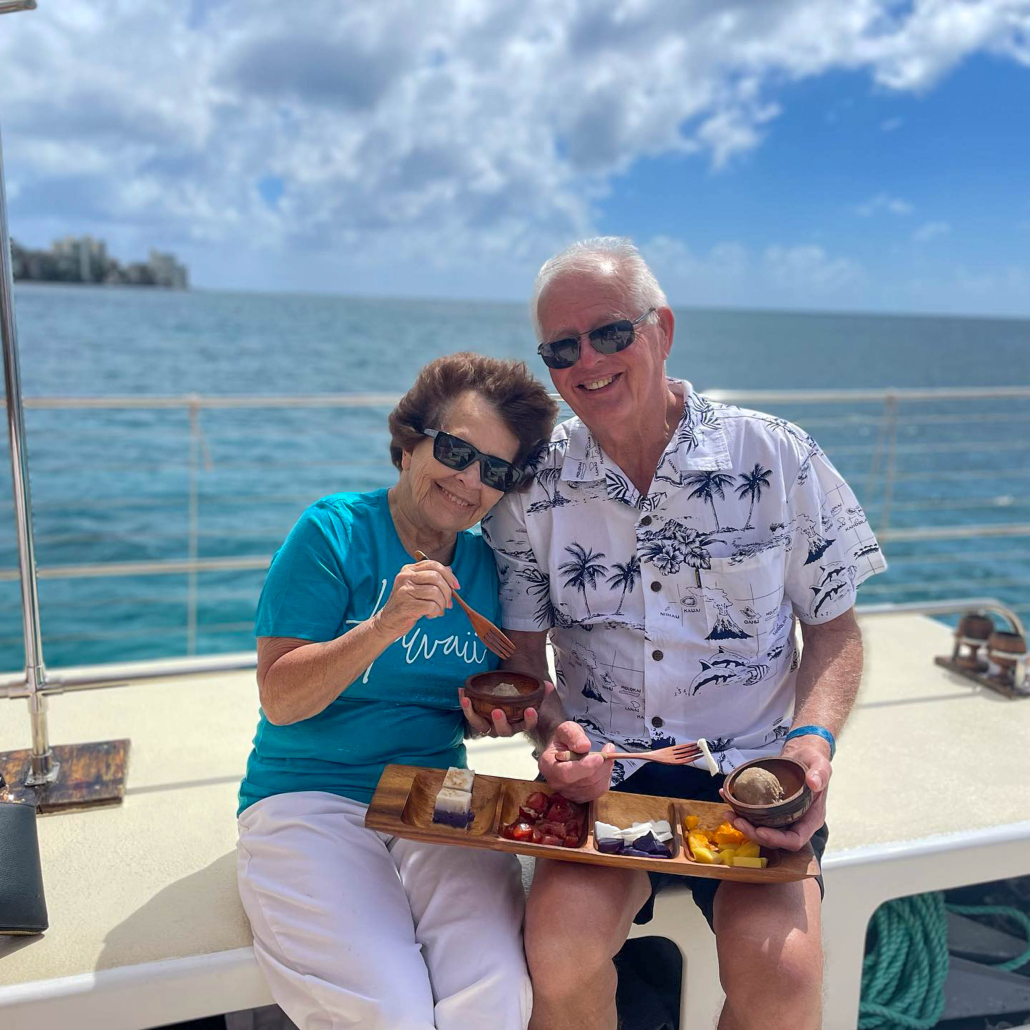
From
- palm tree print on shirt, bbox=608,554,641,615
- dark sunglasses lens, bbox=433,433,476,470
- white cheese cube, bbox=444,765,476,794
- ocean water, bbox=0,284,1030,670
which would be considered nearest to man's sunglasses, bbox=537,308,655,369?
dark sunglasses lens, bbox=433,433,476,470

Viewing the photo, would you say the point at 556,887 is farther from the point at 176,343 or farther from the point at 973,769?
the point at 176,343

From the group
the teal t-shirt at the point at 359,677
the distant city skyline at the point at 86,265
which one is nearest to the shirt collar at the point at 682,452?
the teal t-shirt at the point at 359,677

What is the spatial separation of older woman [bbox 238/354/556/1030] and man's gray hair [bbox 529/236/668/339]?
0.23m

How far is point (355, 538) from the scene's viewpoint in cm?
Answer: 164

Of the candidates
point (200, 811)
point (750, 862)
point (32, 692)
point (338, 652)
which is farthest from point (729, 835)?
point (32, 692)

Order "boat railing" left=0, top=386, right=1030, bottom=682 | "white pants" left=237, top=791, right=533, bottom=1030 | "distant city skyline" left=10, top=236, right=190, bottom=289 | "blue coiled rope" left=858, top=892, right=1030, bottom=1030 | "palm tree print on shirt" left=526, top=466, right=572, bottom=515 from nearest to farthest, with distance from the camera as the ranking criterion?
"white pants" left=237, top=791, right=533, bottom=1030, "palm tree print on shirt" left=526, top=466, right=572, bottom=515, "blue coiled rope" left=858, top=892, right=1030, bottom=1030, "boat railing" left=0, top=386, right=1030, bottom=682, "distant city skyline" left=10, top=236, right=190, bottom=289

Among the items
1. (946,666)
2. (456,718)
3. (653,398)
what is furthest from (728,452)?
(946,666)

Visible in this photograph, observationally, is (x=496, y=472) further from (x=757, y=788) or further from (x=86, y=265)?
(x=86, y=265)

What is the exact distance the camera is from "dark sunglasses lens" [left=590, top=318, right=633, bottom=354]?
1685mm

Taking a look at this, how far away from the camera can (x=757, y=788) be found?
1387 mm

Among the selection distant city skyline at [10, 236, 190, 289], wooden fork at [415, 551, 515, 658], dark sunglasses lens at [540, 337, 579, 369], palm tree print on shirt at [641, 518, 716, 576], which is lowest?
wooden fork at [415, 551, 515, 658]

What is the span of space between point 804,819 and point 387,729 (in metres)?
0.70

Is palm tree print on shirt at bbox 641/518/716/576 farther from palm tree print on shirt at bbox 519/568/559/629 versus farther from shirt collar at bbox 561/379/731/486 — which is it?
palm tree print on shirt at bbox 519/568/559/629

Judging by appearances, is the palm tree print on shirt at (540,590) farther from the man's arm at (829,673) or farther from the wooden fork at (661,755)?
the man's arm at (829,673)
